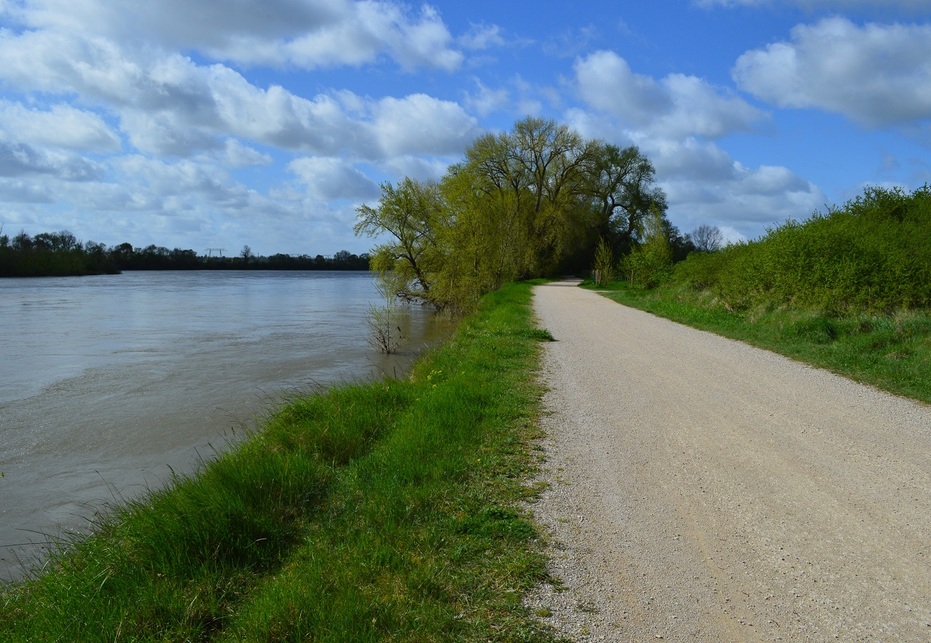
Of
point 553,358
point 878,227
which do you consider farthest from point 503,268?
point 553,358

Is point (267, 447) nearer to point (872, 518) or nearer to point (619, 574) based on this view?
point (619, 574)

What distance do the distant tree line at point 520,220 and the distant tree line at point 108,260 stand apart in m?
13.0

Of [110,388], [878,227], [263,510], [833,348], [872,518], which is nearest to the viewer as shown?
A: [872,518]

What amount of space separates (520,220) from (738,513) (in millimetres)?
48002

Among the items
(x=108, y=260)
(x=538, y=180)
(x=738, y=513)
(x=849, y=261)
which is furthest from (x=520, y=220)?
(x=108, y=260)

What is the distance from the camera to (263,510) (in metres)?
5.20

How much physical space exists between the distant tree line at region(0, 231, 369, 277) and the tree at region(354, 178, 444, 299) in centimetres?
1458

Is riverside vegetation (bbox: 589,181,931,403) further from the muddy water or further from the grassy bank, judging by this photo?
the muddy water

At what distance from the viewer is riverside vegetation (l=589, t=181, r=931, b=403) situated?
1152 centimetres

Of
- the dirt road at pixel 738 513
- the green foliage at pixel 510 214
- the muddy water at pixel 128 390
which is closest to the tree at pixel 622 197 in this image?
the green foliage at pixel 510 214

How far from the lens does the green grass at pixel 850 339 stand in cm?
1011

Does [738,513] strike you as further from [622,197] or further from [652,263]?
[622,197]

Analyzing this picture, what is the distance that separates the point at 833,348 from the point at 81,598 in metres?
12.9

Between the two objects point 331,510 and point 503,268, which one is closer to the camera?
point 331,510
